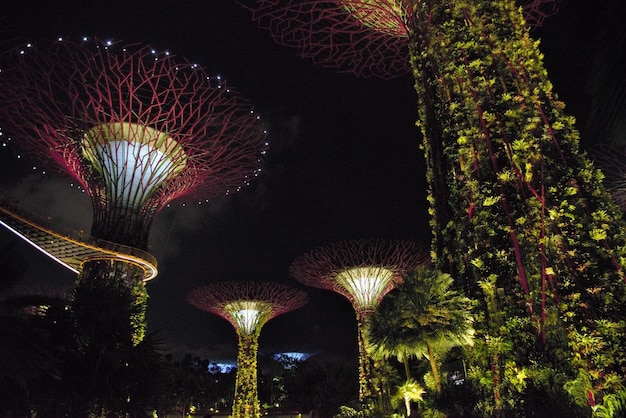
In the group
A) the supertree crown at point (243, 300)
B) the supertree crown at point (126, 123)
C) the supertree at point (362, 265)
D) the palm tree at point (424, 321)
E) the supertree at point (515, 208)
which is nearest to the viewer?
the supertree at point (515, 208)

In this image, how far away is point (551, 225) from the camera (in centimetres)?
541

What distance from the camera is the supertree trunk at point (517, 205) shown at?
16.3 ft

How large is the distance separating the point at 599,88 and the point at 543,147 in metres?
1.47

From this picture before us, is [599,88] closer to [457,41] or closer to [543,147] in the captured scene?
[543,147]

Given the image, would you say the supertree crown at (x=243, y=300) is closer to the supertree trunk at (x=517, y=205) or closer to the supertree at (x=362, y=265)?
the supertree at (x=362, y=265)

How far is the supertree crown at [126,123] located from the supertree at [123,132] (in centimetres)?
4

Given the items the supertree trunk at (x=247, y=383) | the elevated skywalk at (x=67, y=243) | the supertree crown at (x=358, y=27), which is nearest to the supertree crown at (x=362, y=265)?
the supertree trunk at (x=247, y=383)

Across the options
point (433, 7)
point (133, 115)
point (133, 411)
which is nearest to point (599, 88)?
point (433, 7)

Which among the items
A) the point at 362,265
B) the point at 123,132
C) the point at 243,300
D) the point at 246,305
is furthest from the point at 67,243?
the point at 362,265

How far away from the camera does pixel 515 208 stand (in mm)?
5742

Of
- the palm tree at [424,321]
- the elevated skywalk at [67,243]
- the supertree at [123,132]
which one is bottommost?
the palm tree at [424,321]

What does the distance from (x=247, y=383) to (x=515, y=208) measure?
88.4 feet

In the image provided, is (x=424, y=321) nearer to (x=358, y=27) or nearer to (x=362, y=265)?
(x=358, y=27)

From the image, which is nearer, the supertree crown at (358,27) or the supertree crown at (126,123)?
the supertree crown at (358,27)
